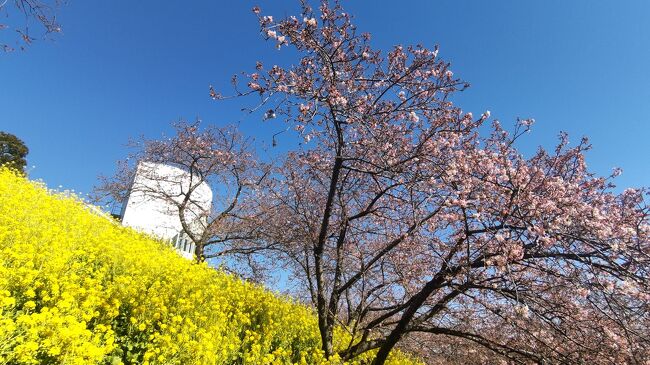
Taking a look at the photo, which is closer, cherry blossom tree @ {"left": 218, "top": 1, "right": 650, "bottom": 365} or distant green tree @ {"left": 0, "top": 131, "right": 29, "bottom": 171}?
cherry blossom tree @ {"left": 218, "top": 1, "right": 650, "bottom": 365}

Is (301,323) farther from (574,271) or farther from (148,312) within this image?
(574,271)

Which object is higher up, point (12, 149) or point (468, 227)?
point (12, 149)

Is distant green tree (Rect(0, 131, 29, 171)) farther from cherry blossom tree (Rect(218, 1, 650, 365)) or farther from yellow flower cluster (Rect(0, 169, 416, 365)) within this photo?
cherry blossom tree (Rect(218, 1, 650, 365))

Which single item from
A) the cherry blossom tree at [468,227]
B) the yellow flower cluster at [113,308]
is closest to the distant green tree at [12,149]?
the yellow flower cluster at [113,308]

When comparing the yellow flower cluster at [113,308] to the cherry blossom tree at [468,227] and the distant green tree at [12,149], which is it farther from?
the distant green tree at [12,149]

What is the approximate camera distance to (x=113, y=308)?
5.27 metres

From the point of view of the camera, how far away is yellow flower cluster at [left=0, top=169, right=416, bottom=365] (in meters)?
4.01

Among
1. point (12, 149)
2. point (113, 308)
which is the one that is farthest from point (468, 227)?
point (12, 149)

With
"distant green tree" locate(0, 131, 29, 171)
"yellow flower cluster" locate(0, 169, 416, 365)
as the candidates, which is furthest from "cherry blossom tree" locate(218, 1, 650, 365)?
"distant green tree" locate(0, 131, 29, 171)

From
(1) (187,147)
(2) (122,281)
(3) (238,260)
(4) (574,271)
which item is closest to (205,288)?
(2) (122,281)

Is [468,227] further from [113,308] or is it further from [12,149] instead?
[12,149]

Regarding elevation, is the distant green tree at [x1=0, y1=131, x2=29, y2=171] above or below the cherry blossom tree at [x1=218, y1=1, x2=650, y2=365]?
above

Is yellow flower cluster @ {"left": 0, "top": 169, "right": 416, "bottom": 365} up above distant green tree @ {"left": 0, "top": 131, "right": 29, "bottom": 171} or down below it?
below

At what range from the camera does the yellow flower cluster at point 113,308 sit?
13.2 ft
